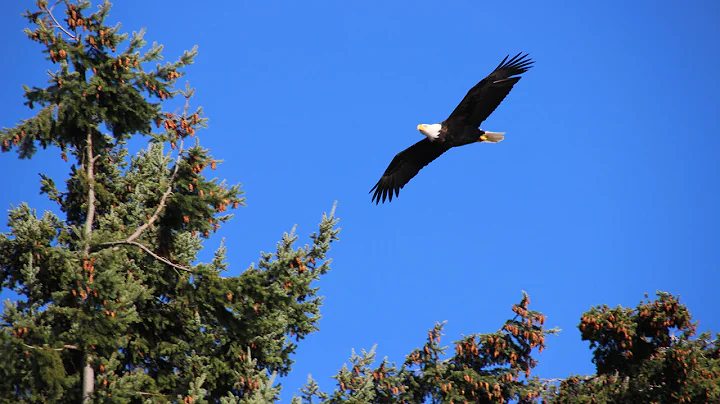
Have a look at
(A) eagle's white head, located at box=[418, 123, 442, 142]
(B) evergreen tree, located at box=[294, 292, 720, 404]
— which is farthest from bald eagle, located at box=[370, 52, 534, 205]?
(B) evergreen tree, located at box=[294, 292, 720, 404]

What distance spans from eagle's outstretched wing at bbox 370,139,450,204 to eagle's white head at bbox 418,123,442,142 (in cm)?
80

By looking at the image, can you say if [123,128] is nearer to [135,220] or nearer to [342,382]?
[135,220]

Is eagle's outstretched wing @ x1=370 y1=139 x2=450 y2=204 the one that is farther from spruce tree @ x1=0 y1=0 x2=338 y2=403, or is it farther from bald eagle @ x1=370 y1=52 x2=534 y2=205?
spruce tree @ x1=0 y1=0 x2=338 y2=403

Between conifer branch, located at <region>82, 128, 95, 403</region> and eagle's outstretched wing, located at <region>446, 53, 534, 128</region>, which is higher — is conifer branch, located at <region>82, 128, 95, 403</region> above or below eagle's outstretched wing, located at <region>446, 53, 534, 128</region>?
below

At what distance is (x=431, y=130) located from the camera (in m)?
13.8

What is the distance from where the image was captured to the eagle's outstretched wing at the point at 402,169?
1483 cm

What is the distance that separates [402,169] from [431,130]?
1.47 metres

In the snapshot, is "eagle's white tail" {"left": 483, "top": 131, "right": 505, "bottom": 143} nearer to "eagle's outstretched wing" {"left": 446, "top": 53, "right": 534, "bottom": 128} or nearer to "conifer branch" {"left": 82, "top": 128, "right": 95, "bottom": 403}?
"eagle's outstretched wing" {"left": 446, "top": 53, "right": 534, "bottom": 128}

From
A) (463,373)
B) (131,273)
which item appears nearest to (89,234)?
(131,273)

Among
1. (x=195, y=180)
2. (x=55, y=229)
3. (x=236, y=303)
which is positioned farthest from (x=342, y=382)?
(x=55, y=229)

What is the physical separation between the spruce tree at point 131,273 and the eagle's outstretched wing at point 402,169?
136 inches

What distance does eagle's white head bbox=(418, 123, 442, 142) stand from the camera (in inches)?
543

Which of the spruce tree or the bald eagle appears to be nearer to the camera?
the spruce tree

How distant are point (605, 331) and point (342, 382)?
390 centimetres
